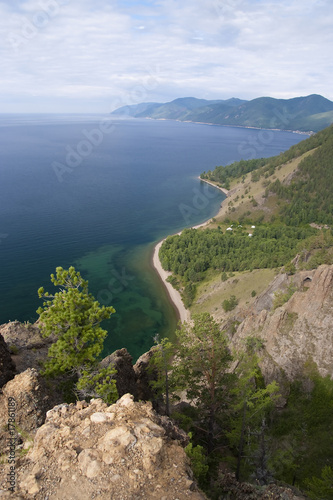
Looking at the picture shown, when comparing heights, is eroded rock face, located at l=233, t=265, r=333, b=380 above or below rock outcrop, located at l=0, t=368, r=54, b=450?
below

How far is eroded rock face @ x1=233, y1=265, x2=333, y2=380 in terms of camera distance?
4112 cm

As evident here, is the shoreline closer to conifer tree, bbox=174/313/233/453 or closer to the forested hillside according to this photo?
the forested hillside

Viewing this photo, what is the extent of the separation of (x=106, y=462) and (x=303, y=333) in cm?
3947

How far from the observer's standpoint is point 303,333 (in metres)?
43.5

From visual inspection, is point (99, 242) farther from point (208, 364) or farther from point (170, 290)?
point (208, 364)

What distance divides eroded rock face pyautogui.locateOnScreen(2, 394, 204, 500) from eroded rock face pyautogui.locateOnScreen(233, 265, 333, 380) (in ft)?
112

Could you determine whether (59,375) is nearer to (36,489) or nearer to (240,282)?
(36,489)

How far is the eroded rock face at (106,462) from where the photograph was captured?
10.7 metres

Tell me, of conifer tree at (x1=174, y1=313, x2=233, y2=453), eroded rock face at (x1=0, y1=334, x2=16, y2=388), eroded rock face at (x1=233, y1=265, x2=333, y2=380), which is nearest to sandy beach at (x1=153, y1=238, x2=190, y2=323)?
eroded rock face at (x1=233, y1=265, x2=333, y2=380)

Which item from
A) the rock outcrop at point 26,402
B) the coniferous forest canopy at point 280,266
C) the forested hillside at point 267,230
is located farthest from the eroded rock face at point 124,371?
the forested hillside at point 267,230

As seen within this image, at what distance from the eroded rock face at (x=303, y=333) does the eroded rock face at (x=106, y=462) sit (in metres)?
34.2

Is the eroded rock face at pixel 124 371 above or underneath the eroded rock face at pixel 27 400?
underneath

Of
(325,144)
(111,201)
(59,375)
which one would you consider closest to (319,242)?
(59,375)

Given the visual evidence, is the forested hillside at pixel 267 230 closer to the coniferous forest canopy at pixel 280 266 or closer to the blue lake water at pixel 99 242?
the coniferous forest canopy at pixel 280 266
